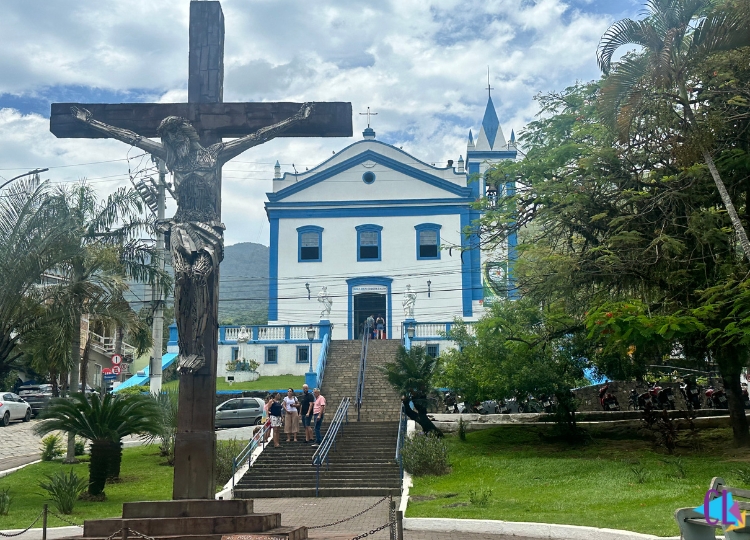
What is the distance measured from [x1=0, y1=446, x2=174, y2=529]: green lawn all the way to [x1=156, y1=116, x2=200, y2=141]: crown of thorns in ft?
22.7

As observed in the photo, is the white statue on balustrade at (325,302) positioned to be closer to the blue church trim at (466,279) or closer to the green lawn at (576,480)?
the blue church trim at (466,279)

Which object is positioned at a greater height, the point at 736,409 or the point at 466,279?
the point at 466,279

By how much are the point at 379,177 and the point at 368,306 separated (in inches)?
234

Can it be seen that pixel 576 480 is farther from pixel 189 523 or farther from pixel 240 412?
pixel 240 412

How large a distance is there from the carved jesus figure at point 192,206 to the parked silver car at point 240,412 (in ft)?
55.9

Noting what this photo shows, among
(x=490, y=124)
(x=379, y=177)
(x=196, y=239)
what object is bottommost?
(x=196, y=239)

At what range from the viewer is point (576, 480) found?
572 inches

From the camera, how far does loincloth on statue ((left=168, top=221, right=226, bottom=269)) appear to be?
27.3 feet

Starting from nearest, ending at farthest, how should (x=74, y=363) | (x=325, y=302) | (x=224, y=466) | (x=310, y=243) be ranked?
(x=224, y=466) < (x=74, y=363) < (x=325, y=302) < (x=310, y=243)

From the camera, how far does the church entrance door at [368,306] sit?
118 ft

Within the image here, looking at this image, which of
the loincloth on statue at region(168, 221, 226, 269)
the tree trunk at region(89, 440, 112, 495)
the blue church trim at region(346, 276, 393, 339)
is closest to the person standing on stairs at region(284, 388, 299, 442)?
the tree trunk at region(89, 440, 112, 495)

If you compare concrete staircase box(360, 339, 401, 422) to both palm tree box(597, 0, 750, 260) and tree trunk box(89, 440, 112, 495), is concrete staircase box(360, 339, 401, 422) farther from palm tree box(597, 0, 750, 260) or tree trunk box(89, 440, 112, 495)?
palm tree box(597, 0, 750, 260)

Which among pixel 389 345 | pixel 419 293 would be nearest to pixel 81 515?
pixel 389 345

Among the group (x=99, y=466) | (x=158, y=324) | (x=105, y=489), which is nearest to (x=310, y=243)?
(x=158, y=324)
